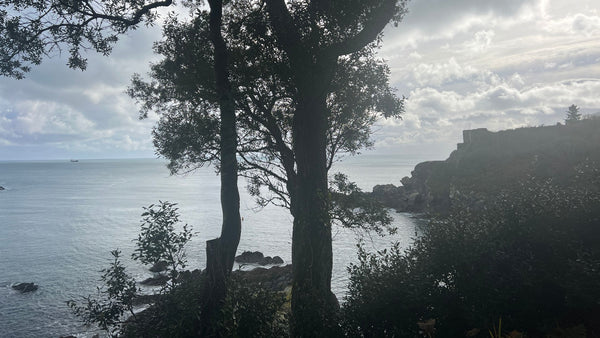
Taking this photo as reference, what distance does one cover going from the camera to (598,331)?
715cm

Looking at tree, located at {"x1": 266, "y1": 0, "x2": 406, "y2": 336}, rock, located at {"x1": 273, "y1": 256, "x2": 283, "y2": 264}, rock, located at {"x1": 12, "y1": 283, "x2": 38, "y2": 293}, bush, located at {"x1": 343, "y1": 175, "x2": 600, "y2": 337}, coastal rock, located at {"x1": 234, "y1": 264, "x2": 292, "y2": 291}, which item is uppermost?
tree, located at {"x1": 266, "y1": 0, "x2": 406, "y2": 336}

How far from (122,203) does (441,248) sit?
100 meters

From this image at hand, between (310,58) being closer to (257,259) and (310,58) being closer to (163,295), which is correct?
(163,295)

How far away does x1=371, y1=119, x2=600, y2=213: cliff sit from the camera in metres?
50.6

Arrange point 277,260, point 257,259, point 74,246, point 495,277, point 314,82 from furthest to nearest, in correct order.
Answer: point 74,246 → point 257,259 → point 277,260 → point 314,82 → point 495,277

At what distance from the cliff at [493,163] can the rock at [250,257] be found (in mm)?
23506

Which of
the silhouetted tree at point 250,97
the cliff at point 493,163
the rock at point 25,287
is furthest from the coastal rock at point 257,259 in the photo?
the silhouetted tree at point 250,97

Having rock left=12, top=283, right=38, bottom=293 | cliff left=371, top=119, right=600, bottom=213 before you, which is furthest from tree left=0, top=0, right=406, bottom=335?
cliff left=371, top=119, right=600, bottom=213

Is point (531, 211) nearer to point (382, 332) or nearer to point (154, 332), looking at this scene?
point (382, 332)

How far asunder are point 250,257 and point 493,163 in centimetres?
4714

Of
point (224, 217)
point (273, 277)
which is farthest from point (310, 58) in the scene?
point (273, 277)

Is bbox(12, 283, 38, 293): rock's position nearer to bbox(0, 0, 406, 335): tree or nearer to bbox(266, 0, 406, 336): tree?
bbox(0, 0, 406, 335): tree

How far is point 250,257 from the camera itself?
41125 millimetres

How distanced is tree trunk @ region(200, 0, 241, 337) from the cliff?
43017mm
